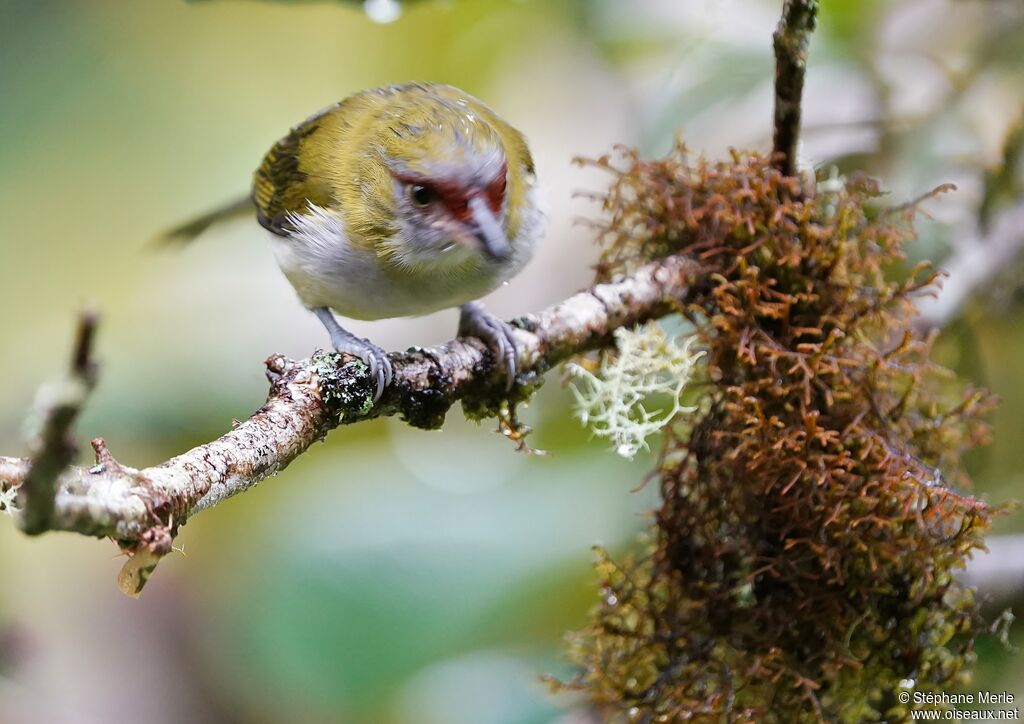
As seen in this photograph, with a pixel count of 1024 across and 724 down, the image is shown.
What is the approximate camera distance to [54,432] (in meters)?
0.82

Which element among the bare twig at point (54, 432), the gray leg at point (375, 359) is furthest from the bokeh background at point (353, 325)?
the bare twig at point (54, 432)

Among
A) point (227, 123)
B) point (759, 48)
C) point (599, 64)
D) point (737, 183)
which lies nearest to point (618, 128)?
point (599, 64)

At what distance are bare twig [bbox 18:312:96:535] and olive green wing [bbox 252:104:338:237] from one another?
1.54m

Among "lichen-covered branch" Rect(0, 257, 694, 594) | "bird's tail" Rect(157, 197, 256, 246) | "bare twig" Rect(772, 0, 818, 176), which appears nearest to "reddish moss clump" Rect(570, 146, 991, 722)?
"bare twig" Rect(772, 0, 818, 176)

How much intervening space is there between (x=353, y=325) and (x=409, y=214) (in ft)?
5.66

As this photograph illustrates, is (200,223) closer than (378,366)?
No

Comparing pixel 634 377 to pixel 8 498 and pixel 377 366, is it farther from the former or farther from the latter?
pixel 8 498

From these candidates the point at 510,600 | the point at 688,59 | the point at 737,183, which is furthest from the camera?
the point at 688,59

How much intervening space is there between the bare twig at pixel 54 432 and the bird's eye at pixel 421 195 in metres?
1.35

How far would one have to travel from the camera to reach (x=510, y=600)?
279cm

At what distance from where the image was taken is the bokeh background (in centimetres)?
280

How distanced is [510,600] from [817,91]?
74.7 inches

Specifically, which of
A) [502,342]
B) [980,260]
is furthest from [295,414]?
[980,260]

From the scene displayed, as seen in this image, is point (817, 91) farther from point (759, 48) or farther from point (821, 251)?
point (821, 251)
